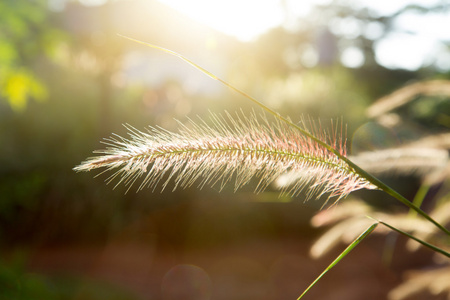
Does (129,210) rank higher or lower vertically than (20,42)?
lower

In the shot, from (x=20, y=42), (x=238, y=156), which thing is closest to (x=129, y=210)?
(x=20, y=42)

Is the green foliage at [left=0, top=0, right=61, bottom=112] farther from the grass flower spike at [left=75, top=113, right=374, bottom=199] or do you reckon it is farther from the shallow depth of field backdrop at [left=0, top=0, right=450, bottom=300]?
the grass flower spike at [left=75, top=113, right=374, bottom=199]

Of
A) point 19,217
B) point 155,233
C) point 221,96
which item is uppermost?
point 221,96

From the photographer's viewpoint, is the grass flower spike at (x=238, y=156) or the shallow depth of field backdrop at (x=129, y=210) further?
the shallow depth of field backdrop at (x=129, y=210)

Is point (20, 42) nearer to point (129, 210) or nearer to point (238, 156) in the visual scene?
point (129, 210)

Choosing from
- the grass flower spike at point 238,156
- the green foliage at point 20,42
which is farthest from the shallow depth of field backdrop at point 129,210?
the grass flower spike at point 238,156

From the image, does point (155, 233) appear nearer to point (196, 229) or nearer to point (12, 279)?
point (196, 229)

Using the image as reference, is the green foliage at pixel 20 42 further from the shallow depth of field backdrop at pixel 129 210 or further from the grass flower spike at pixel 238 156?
the grass flower spike at pixel 238 156

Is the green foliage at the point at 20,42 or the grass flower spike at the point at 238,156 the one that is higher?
the green foliage at the point at 20,42

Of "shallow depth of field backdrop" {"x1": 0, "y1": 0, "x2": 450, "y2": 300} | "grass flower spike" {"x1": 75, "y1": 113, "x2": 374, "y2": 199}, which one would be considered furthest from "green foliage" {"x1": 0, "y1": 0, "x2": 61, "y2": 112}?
"grass flower spike" {"x1": 75, "y1": 113, "x2": 374, "y2": 199}

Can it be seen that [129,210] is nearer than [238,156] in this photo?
No

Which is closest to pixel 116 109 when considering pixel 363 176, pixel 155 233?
pixel 155 233
